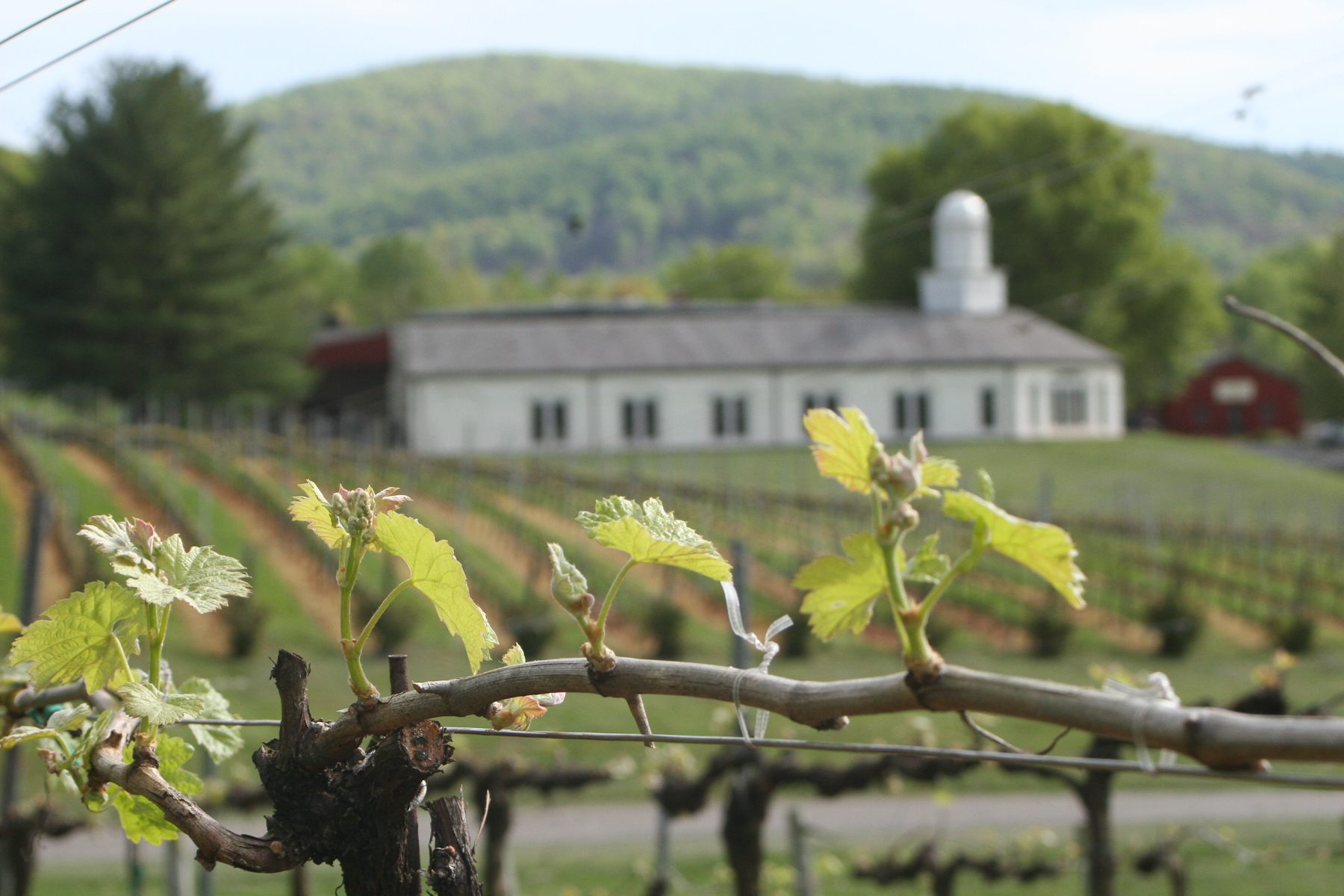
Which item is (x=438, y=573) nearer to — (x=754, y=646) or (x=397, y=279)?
(x=754, y=646)

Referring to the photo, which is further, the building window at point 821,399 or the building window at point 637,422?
the building window at point 637,422

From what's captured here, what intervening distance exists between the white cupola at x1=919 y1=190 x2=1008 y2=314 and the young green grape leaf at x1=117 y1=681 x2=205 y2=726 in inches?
2161

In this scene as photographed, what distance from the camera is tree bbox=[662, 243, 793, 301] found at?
303 ft

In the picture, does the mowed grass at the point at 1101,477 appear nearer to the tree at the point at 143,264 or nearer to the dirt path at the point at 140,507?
the dirt path at the point at 140,507

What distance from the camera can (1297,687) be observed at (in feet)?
71.5

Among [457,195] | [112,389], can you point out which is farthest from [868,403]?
[457,195]

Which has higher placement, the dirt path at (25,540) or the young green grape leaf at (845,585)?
the young green grape leaf at (845,585)

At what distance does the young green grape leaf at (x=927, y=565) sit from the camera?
1.29 m

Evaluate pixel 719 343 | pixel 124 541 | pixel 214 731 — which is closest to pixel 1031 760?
pixel 124 541

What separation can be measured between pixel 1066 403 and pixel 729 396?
1254 cm

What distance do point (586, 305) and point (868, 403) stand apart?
13298 millimetres

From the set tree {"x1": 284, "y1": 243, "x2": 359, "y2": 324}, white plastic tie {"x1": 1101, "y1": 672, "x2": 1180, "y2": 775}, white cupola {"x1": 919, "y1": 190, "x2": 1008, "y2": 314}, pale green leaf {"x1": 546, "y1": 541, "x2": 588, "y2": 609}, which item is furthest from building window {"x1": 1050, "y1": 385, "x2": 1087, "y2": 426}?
tree {"x1": 284, "y1": 243, "x2": 359, "y2": 324}

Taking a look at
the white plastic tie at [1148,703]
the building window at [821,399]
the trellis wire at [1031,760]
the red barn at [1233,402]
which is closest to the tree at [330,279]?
the building window at [821,399]

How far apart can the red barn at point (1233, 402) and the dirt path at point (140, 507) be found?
191 feet
